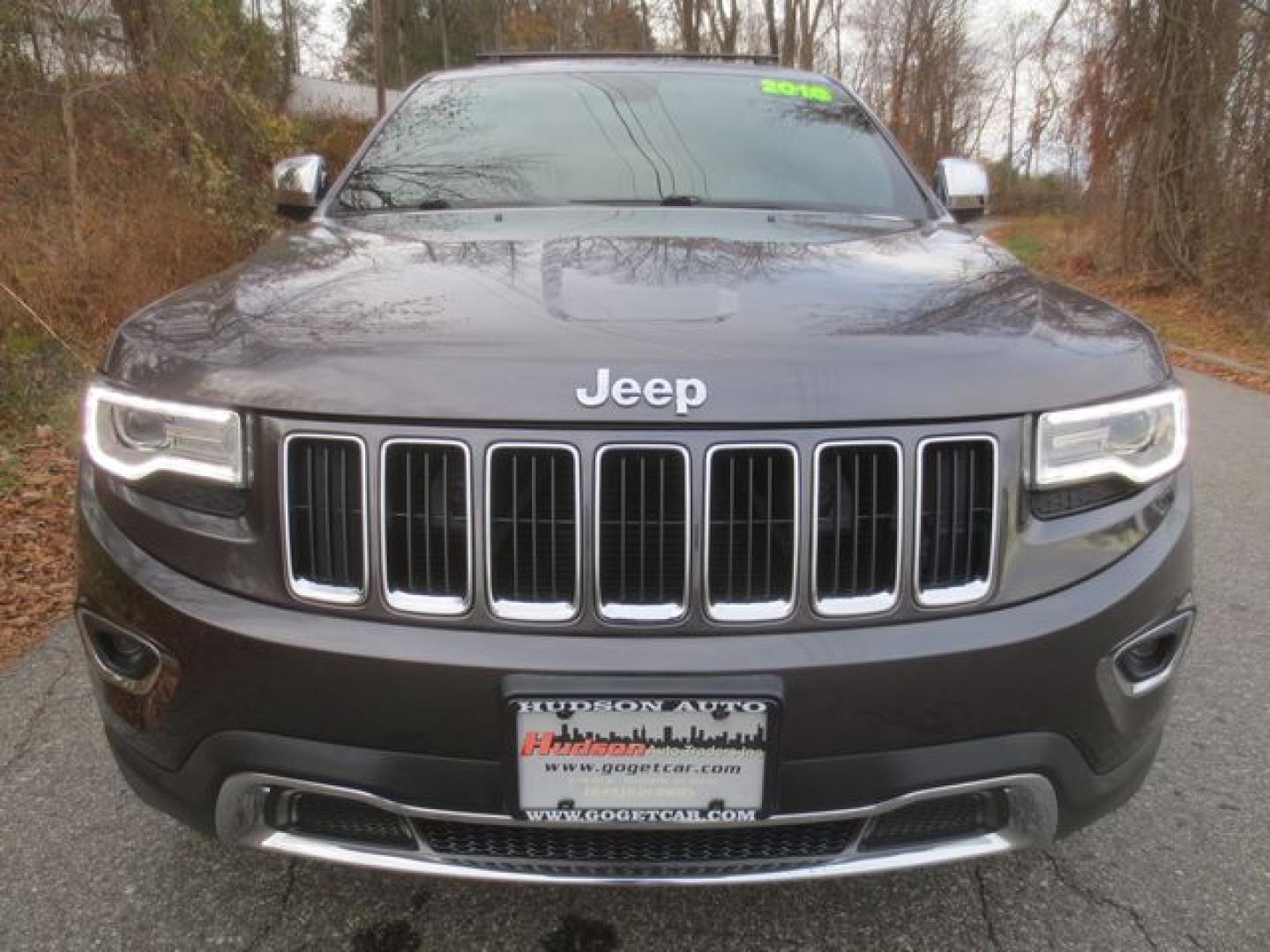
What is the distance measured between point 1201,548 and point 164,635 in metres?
3.91

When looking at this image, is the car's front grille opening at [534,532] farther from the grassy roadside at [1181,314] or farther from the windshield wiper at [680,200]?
the grassy roadside at [1181,314]

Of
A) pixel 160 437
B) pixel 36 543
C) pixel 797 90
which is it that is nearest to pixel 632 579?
pixel 160 437

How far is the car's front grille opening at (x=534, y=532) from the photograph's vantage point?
1489mm

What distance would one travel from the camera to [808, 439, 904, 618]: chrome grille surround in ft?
4.91

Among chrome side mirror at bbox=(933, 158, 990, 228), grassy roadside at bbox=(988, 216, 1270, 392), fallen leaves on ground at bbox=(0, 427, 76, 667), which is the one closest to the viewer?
chrome side mirror at bbox=(933, 158, 990, 228)

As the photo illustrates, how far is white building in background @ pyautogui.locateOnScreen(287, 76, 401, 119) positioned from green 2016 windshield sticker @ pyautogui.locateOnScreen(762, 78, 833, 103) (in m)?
22.3

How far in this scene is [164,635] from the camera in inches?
62.4

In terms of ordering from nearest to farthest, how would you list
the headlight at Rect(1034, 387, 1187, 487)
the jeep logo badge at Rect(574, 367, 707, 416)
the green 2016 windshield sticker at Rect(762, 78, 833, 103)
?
the jeep logo badge at Rect(574, 367, 707, 416), the headlight at Rect(1034, 387, 1187, 487), the green 2016 windshield sticker at Rect(762, 78, 833, 103)

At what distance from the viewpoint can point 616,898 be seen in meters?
2.04

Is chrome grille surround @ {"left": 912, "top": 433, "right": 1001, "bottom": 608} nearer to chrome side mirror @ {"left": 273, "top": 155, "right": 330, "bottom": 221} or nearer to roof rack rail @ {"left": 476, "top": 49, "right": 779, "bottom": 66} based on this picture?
chrome side mirror @ {"left": 273, "top": 155, "right": 330, "bottom": 221}

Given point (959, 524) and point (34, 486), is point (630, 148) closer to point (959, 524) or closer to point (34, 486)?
point (959, 524)

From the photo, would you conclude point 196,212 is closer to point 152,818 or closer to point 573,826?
point 152,818

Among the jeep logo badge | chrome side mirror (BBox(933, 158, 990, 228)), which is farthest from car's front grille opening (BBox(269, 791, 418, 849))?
chrome side mirror (BBox(933, 158, 990, 228))

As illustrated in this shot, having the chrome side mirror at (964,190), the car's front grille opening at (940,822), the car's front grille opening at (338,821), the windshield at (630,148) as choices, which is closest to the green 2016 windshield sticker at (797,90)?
the windshield at (630,148)
